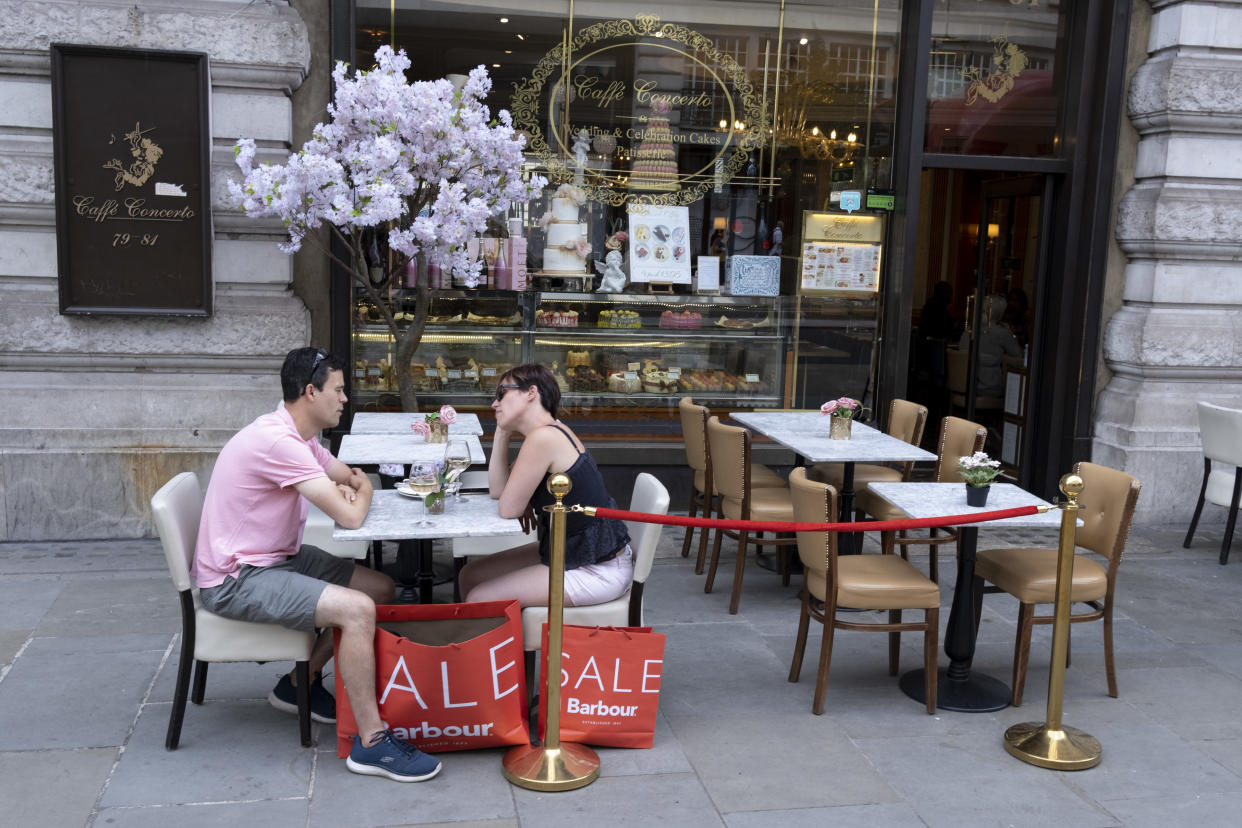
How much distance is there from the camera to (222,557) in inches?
159

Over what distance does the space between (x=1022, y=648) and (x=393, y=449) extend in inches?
120

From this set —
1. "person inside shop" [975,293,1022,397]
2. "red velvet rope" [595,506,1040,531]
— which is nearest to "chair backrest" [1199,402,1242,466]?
"person inside shop" [975,293,1022,397]

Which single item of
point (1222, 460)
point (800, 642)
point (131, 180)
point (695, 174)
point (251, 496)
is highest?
point (695, 174)

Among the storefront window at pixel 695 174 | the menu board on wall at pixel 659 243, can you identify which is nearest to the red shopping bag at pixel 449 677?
the storefront window at pixel 695 174

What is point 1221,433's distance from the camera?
7164 mm

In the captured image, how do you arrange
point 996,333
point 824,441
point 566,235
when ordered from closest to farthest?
point 824,441
point 566,235
point 996,333

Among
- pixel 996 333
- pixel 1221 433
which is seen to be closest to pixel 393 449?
pixel 1221 433

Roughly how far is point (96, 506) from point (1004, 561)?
16.7ft

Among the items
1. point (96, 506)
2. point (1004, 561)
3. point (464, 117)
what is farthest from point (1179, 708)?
point (96, 506)

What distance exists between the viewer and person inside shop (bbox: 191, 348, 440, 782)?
3.97 meters

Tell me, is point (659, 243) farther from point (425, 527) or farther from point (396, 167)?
point (425, 527)

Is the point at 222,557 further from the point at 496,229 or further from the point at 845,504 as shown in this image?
the point at 496,229

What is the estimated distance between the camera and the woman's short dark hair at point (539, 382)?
446 cm

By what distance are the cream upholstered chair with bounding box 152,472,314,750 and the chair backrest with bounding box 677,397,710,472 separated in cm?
300
